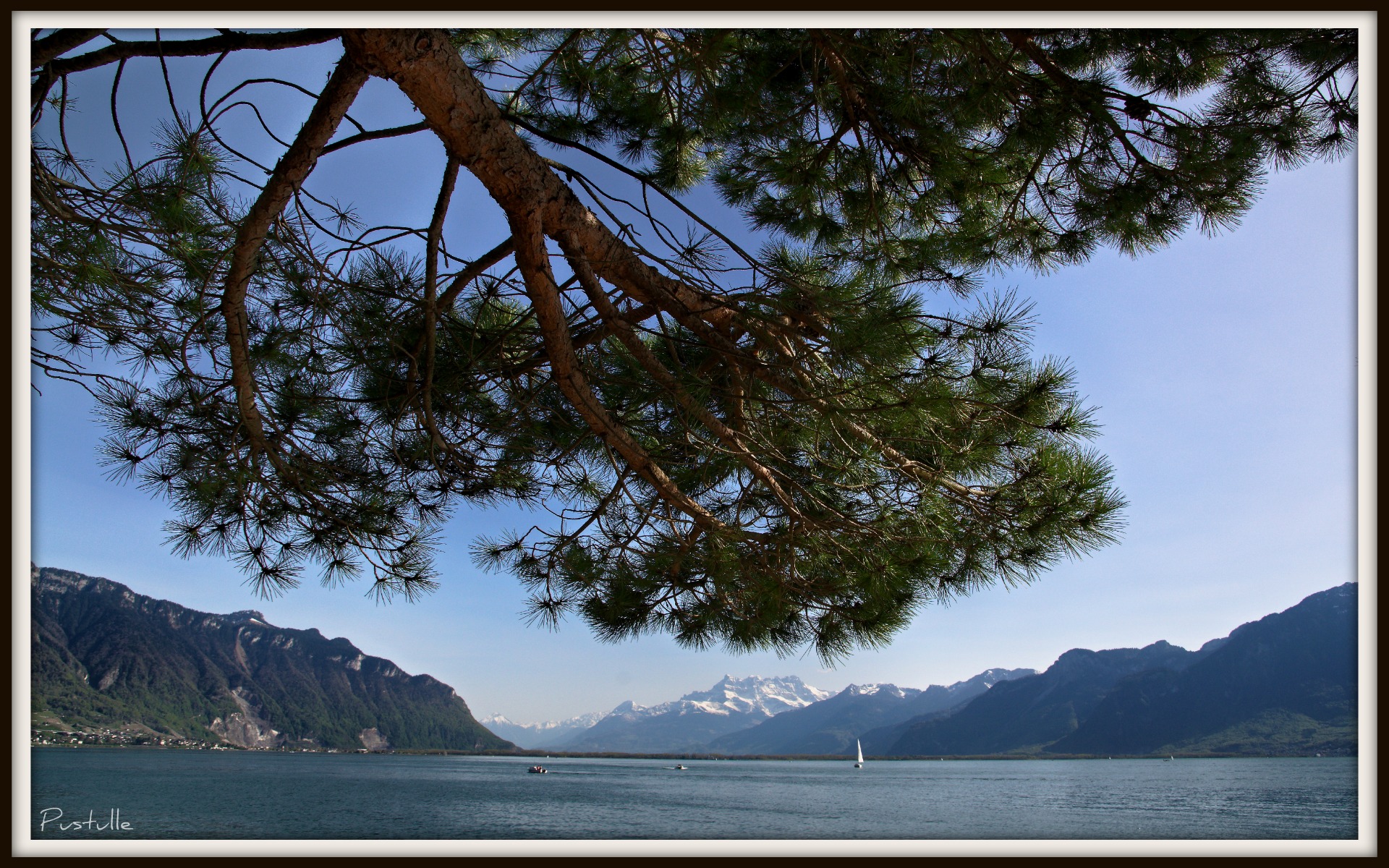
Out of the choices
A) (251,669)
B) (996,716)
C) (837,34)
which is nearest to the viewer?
(837,34)

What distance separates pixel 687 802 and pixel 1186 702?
2813 inches

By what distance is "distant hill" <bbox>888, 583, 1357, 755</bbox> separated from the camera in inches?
2606

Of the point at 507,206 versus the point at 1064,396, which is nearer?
the point at 507,206

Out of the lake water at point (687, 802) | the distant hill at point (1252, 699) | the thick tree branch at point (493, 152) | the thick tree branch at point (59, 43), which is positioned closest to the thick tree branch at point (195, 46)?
the thick tree branch at point (59, 43)

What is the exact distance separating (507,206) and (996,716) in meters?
114

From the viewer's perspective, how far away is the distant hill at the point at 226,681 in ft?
172

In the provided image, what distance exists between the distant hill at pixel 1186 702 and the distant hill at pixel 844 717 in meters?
33.7

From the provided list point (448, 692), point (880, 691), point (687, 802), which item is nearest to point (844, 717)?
point (880, 691)

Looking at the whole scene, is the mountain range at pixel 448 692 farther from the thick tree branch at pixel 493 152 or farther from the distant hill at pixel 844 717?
the thick tree branch at pixel 493 152

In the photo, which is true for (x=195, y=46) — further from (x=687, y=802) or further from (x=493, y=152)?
(x=687, y=802)

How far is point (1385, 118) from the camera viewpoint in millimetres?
2373
